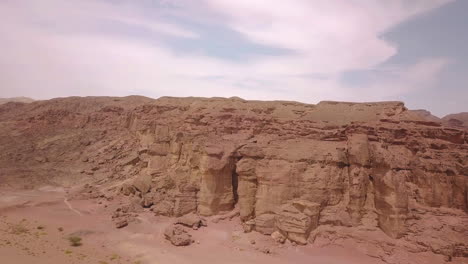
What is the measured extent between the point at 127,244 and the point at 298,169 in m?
11.1

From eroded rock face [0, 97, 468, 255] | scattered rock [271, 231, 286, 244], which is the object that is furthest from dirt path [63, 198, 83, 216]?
scattered rock [271, 231, 286, 244]

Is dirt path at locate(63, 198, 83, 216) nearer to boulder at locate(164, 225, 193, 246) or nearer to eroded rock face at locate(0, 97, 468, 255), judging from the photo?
eroded rock face at locate(0, 97, 468, 255)

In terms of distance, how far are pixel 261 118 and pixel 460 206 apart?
14.4 meters

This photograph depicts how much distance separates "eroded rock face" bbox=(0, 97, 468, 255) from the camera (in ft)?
68.0

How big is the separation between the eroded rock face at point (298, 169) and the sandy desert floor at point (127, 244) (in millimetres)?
1206

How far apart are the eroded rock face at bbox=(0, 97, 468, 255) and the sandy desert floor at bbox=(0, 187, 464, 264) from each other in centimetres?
121

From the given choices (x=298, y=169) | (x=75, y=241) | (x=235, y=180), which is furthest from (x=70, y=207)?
(x=298, y=169)

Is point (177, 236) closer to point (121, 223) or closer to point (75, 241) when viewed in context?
point (121, 223)

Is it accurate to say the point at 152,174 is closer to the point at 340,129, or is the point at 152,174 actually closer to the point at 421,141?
the point at 340,129

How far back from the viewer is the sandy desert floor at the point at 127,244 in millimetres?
19181

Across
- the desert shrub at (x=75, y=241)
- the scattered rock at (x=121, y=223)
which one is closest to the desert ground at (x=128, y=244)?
the desert shrub at (x=75, y=241)

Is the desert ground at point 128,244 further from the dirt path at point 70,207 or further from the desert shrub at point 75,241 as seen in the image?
the desert shrub at point 75,241

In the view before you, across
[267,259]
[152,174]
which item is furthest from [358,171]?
[152,174]

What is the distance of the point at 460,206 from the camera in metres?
20.2
